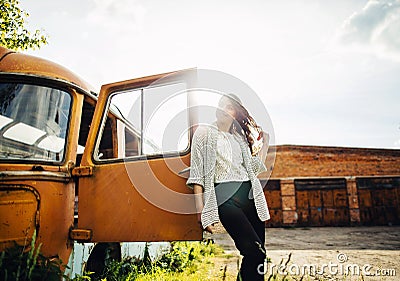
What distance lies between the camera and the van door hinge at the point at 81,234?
266 centimetres

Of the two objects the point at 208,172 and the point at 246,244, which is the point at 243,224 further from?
the point at 208,172

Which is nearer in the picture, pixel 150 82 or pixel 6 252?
pixel 6 252

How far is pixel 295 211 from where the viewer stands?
51.5 ft

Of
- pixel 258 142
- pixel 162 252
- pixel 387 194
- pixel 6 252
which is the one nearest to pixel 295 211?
pixel 387 194

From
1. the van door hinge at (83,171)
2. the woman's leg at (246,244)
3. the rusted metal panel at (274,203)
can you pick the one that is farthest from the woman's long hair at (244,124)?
the rusted metal panel at (274,203)

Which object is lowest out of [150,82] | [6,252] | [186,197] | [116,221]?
[6,252]

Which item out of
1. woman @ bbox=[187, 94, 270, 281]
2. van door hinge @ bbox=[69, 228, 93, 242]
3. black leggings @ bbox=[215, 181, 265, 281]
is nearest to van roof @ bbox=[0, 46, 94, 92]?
van door hinge @ bbox=[69, 228, 93, 242]

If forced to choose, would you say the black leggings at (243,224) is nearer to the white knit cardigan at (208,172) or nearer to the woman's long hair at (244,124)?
the white knit cardigan at (208,172)

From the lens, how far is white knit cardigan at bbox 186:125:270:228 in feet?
7.00

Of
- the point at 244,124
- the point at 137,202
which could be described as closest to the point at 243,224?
the point at 244,124

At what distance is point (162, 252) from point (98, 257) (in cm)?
→ 237

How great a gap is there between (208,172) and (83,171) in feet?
4.20

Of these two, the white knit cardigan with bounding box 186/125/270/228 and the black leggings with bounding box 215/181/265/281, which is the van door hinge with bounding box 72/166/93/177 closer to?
the white knit cardigan with bounding box 186/125/270/228

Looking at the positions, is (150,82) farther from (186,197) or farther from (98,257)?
(98,257)
